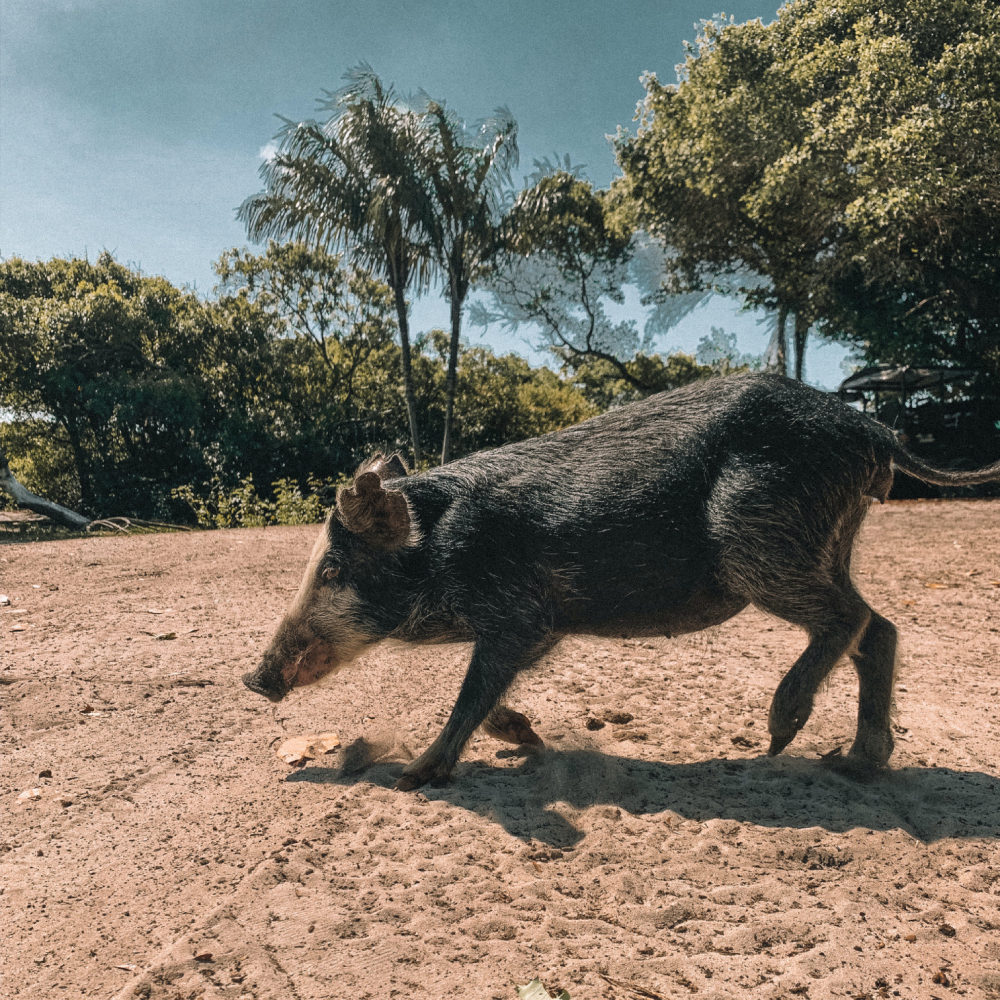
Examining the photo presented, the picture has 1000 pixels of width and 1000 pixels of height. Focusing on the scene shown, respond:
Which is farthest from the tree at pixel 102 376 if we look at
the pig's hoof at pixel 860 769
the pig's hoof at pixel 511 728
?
the pig's hoof at pixel 860 769

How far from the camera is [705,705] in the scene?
3988mm

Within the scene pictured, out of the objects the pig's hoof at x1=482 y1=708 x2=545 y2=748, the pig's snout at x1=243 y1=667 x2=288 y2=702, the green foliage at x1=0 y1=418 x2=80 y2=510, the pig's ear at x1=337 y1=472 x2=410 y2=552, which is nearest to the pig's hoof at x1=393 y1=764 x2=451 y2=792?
the pig's hoof at x1=482 y1=708 x2=545 y2=748

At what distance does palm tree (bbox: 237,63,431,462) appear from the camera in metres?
15.3

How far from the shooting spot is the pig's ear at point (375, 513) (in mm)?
3045

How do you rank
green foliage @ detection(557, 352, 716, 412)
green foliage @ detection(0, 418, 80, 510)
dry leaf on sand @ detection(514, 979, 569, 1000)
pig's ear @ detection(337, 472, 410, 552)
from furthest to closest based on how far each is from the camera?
green foliage @ detection(557, 352, 716, 412), green foliage @ detection(0, 418, 80, 510), pig's ear @ detection(337, 472, 410, 552), dry leaf on sand @ detection(514, 979, 569, 1000)

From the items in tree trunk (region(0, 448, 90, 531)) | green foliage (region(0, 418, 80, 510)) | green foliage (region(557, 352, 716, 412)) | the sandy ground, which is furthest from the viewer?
green foliage (region(557, 352, 716, 412))

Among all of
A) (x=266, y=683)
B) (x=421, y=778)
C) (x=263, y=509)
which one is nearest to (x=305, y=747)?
(x=266, y=683)

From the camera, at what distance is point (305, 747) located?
343 cm

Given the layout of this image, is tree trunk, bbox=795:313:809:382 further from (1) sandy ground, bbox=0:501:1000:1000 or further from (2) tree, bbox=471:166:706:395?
(1) sandy ground, bbox=0:501:1000:1000

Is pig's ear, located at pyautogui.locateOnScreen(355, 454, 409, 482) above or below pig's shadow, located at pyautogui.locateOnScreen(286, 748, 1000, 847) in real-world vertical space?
above

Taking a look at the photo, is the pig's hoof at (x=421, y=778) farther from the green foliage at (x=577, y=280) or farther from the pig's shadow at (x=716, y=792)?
the green foliage at (x=577, y=280)

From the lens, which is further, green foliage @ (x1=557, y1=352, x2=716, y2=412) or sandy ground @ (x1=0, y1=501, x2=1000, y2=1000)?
green foliage @ (x1=557, y1=352, x2=716, y2=412)

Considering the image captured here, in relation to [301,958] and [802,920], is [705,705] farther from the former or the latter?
[301,958]

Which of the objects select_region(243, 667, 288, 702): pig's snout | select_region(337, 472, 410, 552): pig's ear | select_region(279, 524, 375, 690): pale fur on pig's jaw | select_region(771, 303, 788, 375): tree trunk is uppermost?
select_region(771, 303, 788, 375): tree trunk
